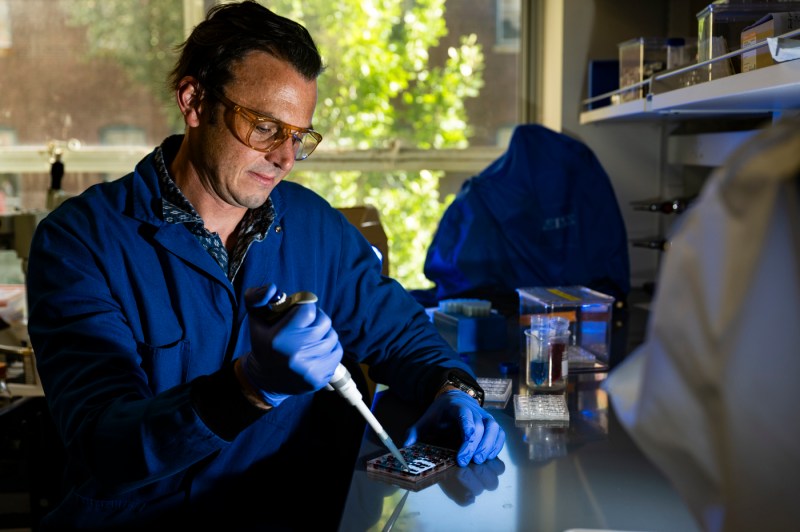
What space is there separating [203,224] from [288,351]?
0.56 metres

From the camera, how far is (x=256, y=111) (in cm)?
154

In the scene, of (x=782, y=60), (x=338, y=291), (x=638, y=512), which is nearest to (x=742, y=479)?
(x=638, y=512)

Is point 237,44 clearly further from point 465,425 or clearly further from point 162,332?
point 465,425

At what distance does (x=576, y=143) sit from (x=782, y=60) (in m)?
1.37

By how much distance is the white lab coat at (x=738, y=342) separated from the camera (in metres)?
0.54

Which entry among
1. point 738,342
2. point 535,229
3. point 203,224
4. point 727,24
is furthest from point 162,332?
point 535,229

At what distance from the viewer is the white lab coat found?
0.54 metres

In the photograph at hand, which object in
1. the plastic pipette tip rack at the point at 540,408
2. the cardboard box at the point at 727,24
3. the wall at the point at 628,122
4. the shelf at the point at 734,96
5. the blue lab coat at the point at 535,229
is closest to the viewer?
the shelf at the point at 734,96

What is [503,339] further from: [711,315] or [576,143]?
[711,315]

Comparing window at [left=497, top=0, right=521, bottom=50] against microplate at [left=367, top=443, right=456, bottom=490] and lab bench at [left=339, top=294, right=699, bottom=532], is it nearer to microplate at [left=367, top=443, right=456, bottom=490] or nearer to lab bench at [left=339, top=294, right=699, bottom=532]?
lab bench at [left=339, top=294, right=699, bottom=532]

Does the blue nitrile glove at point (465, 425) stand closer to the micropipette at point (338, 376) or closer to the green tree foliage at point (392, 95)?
the micropipette at point (338, 376)

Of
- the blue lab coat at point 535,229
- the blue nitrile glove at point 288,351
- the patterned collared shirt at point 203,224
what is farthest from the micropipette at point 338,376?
the blue lab coat at point 535,229

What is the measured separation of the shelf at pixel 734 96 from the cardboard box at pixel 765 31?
44mm

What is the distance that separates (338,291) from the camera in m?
1.76
